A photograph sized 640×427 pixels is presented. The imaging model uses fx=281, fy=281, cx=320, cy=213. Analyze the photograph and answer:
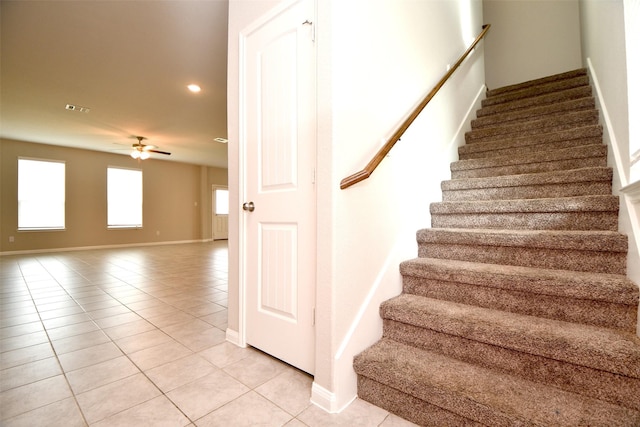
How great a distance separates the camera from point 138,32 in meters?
2.93

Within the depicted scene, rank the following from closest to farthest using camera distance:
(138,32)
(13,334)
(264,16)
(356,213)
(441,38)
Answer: (356,213) < (264,16) < (13,334) < (441,38) < (138,32)

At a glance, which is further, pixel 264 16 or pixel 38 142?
pixel 38 142

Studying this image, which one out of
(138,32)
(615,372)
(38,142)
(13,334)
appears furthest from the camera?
(38,142)

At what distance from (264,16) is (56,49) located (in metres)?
2.98

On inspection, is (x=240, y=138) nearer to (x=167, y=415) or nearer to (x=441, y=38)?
(x=167, y=415)

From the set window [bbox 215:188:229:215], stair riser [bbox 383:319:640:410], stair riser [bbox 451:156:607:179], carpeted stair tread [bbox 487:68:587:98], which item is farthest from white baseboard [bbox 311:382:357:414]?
window [bbox 215:188:229:215]

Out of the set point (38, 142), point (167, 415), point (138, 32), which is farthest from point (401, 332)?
point (38, 142)

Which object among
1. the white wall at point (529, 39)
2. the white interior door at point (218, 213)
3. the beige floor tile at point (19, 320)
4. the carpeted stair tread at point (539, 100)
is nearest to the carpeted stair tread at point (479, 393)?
the beige floor tile at point (19, 320)

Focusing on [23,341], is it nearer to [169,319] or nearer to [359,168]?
[169,319]

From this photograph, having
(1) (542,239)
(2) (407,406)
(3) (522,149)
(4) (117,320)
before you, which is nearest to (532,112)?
(3) (522,149)

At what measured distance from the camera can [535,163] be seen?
2.39 m

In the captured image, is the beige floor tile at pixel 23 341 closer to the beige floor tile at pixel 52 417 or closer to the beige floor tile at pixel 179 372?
the beige floor tile at pixel 52 417

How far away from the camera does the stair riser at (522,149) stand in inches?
93.8

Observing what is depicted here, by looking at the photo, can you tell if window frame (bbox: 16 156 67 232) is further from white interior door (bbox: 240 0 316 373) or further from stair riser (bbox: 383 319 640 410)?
stair riser (bbox: 383 319 640 410)
